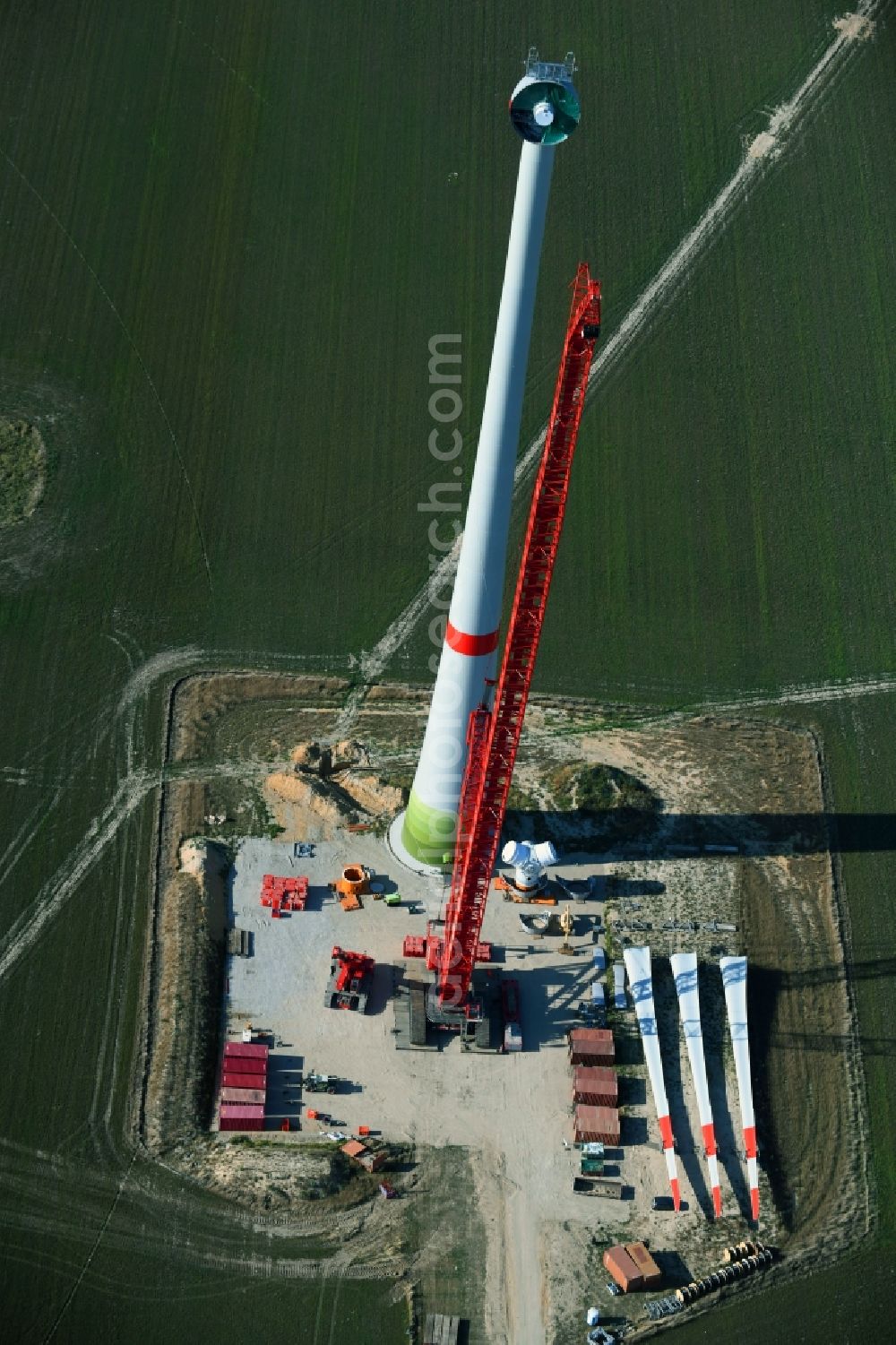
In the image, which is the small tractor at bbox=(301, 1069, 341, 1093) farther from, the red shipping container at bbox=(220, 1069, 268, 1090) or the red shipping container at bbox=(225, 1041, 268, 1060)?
the red shipping container at bbox=(225, 1041, 268, 1060)

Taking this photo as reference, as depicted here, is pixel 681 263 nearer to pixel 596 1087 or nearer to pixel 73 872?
pixel 73 872

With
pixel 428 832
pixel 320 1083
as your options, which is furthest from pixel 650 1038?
pixel 320 1083

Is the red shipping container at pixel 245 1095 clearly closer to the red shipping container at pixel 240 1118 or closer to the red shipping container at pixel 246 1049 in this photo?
the red shipping container at pixel 240 1118

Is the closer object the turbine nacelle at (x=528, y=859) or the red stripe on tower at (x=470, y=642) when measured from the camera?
the red stripe on tower at (x=470, y=642)

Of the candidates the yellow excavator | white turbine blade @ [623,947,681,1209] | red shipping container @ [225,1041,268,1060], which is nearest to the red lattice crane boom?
the yellow excavator

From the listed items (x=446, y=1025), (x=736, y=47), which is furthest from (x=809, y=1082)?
(x=736, y=47)

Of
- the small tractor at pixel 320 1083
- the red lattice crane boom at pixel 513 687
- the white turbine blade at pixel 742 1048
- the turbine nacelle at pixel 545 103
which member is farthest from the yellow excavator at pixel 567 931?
the turbine nacelle at pixel 545 103
